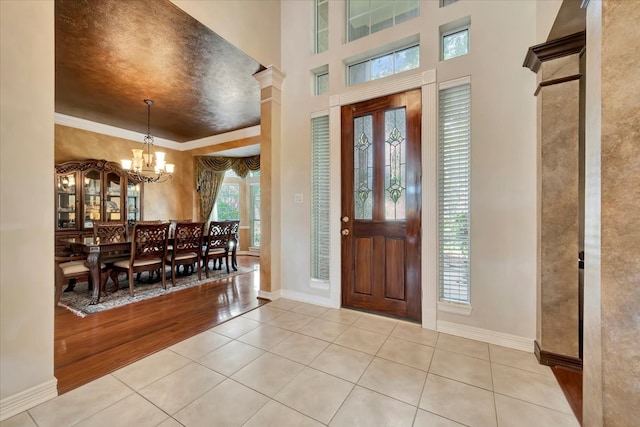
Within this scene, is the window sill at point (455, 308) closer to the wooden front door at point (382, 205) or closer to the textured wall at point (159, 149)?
the wooden front door at point (382, 205)

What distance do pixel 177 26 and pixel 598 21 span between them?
121 inches

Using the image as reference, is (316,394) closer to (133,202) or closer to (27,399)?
(27,399)

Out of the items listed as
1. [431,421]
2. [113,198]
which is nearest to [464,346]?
[431,421]

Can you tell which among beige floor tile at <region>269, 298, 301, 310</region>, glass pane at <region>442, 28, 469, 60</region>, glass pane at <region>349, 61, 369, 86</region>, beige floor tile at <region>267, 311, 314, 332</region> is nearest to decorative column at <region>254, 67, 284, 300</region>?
beige floor tile at <region>269, 298, 301, 310</region>

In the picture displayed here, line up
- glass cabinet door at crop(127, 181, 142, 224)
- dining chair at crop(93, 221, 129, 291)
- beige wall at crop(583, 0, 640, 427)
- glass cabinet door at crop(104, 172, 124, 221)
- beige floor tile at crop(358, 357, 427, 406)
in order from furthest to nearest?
glass cabinet door at crop(127, 181, 142, 224) → glass cabinet door at crop(104, 172, 124, 221) → dining chair at crop(93, 221, 129, 291) → beige floor tile at crop(358, 357, 427, 406) → beige wall at crop(583, 0, 640, 427)

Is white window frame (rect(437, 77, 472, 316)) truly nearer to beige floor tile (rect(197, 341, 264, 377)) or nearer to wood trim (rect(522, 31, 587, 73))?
wood trim (rect(522, 31, 587, 73))

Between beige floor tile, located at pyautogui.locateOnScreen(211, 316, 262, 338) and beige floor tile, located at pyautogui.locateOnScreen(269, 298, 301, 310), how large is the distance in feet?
1.46

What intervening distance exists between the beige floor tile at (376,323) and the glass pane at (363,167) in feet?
3.51

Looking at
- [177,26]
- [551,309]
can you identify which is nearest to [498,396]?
[551,309]

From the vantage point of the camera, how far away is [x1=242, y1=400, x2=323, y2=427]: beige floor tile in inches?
52.6

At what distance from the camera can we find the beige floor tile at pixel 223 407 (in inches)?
53.5

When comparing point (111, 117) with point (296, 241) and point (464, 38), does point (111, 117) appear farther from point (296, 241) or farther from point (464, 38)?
point (464, 38)

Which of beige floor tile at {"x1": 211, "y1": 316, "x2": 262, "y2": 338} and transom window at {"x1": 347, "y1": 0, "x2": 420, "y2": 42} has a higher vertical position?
transom window at {"x1": 347, "y1": 0, "x2": 420, "y2": 42}

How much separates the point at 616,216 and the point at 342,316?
226 cm
